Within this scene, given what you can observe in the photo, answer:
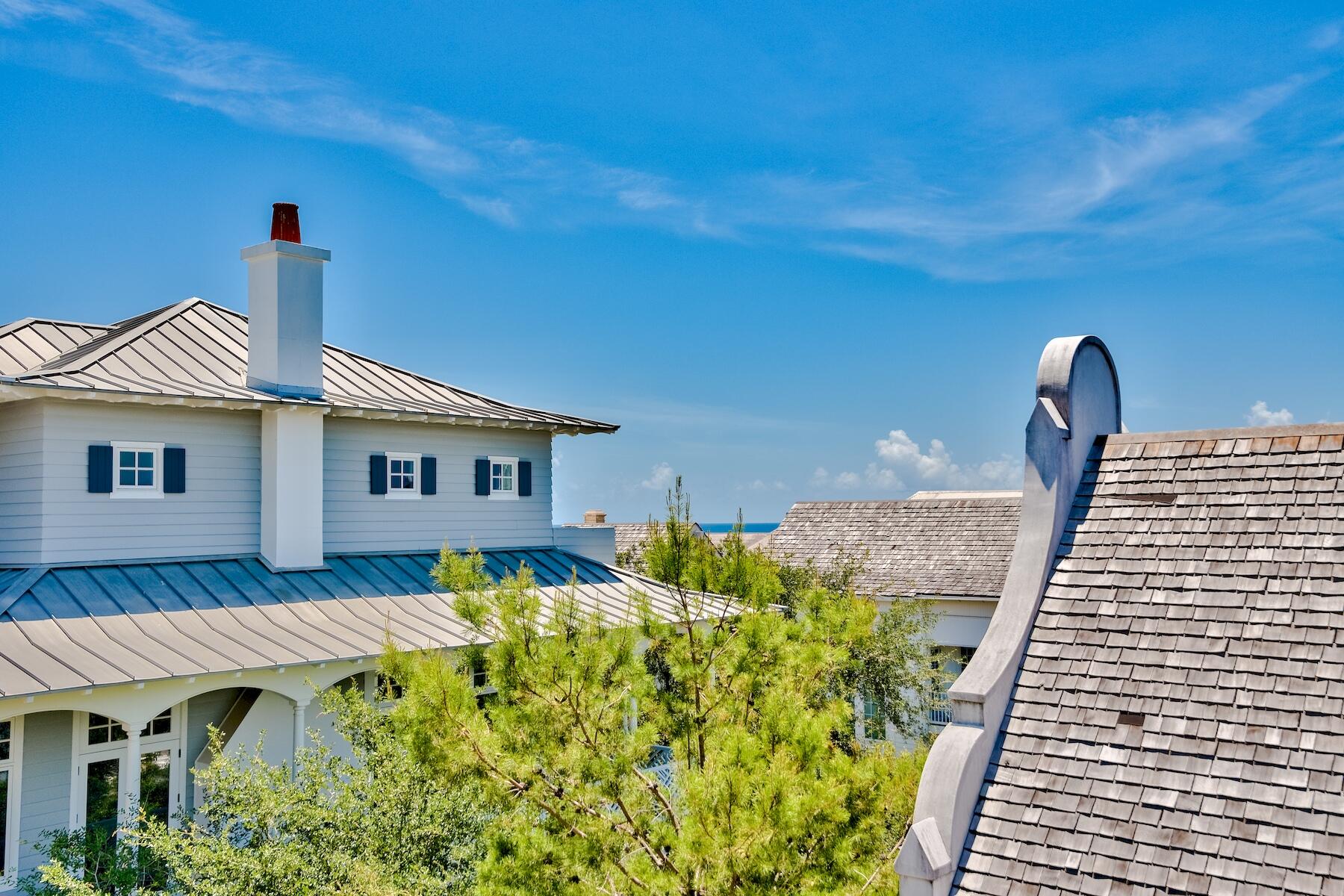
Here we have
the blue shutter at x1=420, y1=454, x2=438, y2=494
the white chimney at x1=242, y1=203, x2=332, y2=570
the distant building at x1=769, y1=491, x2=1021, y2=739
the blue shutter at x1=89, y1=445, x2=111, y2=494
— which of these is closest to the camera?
the blue shutter at x1=89, y1=445, x2=111, y2=494

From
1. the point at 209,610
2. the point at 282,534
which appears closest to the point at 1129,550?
the point at 209,610

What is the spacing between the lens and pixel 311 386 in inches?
677

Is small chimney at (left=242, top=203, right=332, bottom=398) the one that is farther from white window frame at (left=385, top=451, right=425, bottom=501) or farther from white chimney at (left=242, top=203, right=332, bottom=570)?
white window frame at (left=385, top=451, right=425, bottom=501)

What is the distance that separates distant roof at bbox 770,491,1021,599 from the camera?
22.4 meters

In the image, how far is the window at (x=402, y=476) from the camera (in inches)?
730

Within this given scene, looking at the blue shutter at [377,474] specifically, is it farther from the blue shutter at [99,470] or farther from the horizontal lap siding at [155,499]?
the blue shutter at [99,470]

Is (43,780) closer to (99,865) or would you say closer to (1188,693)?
(99,865)

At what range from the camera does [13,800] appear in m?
12.6

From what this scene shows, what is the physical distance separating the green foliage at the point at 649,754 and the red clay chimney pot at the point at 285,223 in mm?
11943

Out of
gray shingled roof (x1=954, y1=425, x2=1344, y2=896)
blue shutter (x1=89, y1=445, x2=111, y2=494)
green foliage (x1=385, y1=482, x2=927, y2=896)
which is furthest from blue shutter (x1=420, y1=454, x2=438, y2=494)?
gray shingled roof (x1=954, y1=425, x2=1344, y2=896)

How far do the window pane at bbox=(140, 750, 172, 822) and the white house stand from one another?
0.10 feet

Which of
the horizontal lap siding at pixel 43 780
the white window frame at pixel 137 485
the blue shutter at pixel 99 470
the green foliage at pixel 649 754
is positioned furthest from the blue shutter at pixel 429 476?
the green foliage at pixel 649 754

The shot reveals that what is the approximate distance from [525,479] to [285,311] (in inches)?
240

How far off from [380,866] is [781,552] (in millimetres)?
18621
